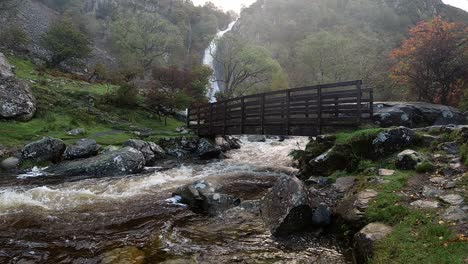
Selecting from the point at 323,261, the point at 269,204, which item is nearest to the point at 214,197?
the point at 269,204

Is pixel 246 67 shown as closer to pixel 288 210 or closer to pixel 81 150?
pixel 81 150

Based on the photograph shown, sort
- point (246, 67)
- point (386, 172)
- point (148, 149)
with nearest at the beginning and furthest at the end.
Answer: point (386, 172) < point (148, 149) < point (246, 67)

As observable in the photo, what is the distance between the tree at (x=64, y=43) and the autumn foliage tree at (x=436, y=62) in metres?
36.0

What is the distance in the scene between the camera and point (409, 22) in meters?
86.6

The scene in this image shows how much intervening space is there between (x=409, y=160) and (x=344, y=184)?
1.78m

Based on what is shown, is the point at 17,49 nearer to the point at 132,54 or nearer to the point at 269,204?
the point at 132,54

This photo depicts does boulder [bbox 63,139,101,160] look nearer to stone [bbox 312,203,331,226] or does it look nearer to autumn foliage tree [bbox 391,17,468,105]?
stone [bbox 312,203,331,226]

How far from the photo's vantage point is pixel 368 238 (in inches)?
205

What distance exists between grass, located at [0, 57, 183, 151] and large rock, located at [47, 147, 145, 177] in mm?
3734

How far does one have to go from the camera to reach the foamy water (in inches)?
346

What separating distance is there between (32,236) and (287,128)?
37.0 feet

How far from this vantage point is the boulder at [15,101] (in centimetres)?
1848

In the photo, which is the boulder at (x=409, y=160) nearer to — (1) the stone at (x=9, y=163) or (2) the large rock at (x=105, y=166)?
(2) the large rock at (x=105, y=166)

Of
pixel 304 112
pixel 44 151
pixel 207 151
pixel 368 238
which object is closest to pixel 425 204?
pixel 368 238
